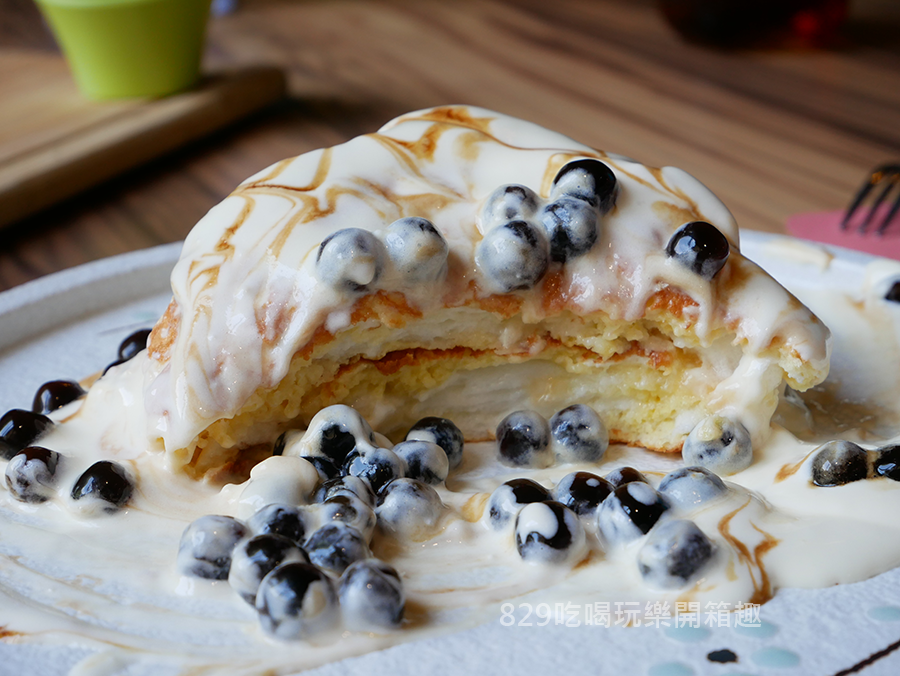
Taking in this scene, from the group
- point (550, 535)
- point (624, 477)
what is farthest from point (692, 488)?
point (550, 535)

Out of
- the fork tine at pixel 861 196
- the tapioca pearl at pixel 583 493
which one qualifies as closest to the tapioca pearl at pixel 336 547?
the tapioca pearl at pixel 583 493

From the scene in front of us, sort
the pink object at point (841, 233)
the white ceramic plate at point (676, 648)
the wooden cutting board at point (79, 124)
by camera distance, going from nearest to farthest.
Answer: the white ceramic plate at point (676, 648) < the pink object at point (841, 233) < the wooden cutting board at point (79, 124)

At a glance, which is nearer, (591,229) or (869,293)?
(591,229)

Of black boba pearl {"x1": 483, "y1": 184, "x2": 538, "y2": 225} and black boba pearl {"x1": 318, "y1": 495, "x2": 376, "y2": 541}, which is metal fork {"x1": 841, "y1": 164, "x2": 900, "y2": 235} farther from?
black boba pearl {"x1": 318, "y1": 495, "x2": 376, "y2": 541}

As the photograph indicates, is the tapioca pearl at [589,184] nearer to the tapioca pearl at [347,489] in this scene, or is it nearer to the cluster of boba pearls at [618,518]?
the cluster of boba pearls at [618,518]

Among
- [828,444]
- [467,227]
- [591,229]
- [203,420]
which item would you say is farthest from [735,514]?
[203,420]

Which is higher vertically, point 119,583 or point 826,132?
point 119,583

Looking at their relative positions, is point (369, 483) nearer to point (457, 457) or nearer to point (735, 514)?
point (457, 457)
